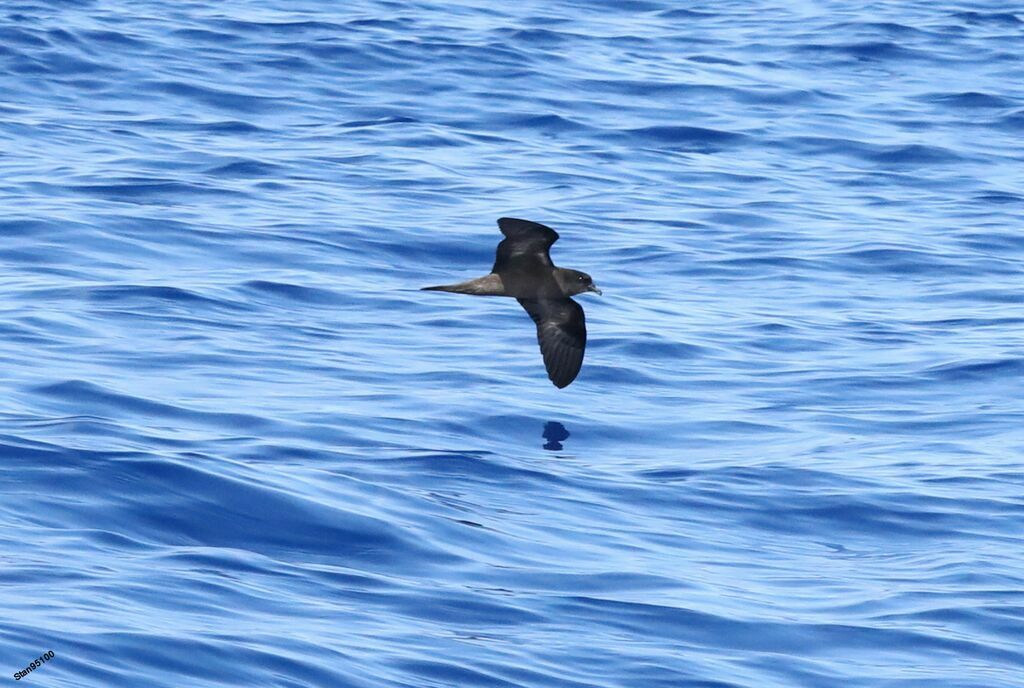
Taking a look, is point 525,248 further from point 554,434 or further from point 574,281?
point 554,434

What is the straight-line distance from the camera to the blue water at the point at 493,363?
28.7 feet

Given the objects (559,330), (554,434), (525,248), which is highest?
(525,248)

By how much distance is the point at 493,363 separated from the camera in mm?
13148

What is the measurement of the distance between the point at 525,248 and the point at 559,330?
70cm

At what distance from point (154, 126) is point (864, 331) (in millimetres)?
7631

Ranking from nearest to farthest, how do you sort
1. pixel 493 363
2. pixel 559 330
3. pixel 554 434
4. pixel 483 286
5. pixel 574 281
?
pixel 483 286 → pixel 574 281 → pixel 559 330 → pixel 554 434 → pixel 493 363

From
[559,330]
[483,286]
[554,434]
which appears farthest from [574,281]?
[554,434]

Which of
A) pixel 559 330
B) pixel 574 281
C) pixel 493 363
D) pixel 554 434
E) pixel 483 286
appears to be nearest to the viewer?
pixel 483 286

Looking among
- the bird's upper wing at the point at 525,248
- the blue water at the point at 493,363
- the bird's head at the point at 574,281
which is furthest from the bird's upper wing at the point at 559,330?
the blue water at the point at 493,363

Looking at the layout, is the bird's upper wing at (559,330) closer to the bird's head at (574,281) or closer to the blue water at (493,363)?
the bird's head at (574,281)

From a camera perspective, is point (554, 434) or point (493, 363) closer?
point (554, 434)

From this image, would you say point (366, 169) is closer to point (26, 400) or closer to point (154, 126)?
point (154, 126)

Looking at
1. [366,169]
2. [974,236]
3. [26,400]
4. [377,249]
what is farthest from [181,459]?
[974,236]

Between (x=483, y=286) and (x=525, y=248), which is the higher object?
(x=525, y=248)
